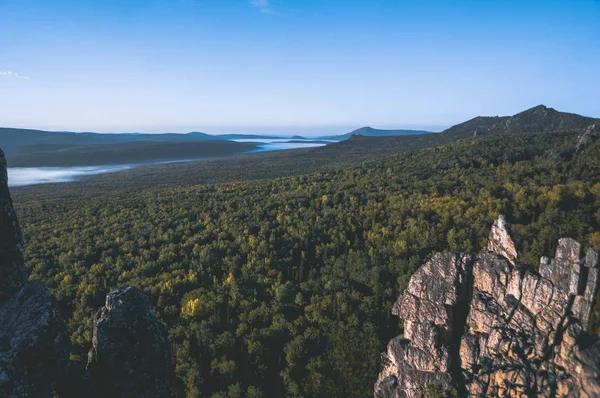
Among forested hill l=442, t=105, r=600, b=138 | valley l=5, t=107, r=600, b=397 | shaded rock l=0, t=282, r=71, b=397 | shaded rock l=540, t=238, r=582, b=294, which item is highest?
forested hill l=442, t=105, r=600, b=138

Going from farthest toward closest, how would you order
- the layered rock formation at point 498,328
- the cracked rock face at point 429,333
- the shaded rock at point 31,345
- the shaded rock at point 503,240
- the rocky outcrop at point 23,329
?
the shaded rock at point 503,240 → the cracked rock face at point 429,333 → the layered rock formation at point 498,328 → the rocky outcrop at point 23,329 → the shaded rock at point 31,345

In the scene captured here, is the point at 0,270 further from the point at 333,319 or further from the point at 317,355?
the point at 333,319

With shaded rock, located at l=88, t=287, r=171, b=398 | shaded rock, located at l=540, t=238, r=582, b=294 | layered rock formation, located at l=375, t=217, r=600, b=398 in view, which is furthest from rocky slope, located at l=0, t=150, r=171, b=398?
shaded rock, located at l=540, t=238, r=582, b=294

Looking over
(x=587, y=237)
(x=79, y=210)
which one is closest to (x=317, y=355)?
(x=587, y=237)

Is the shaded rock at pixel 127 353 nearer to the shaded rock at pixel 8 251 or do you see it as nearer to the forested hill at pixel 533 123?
the shaded rock at pixel 8 251

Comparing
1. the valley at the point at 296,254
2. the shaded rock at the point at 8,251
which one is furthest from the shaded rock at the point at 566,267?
the shaded rock at the point at 8,251

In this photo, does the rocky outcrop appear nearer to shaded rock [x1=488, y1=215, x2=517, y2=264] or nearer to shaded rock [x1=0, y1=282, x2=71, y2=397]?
shaded rock [x1=0, y1=282, x2=71, y2=397]
